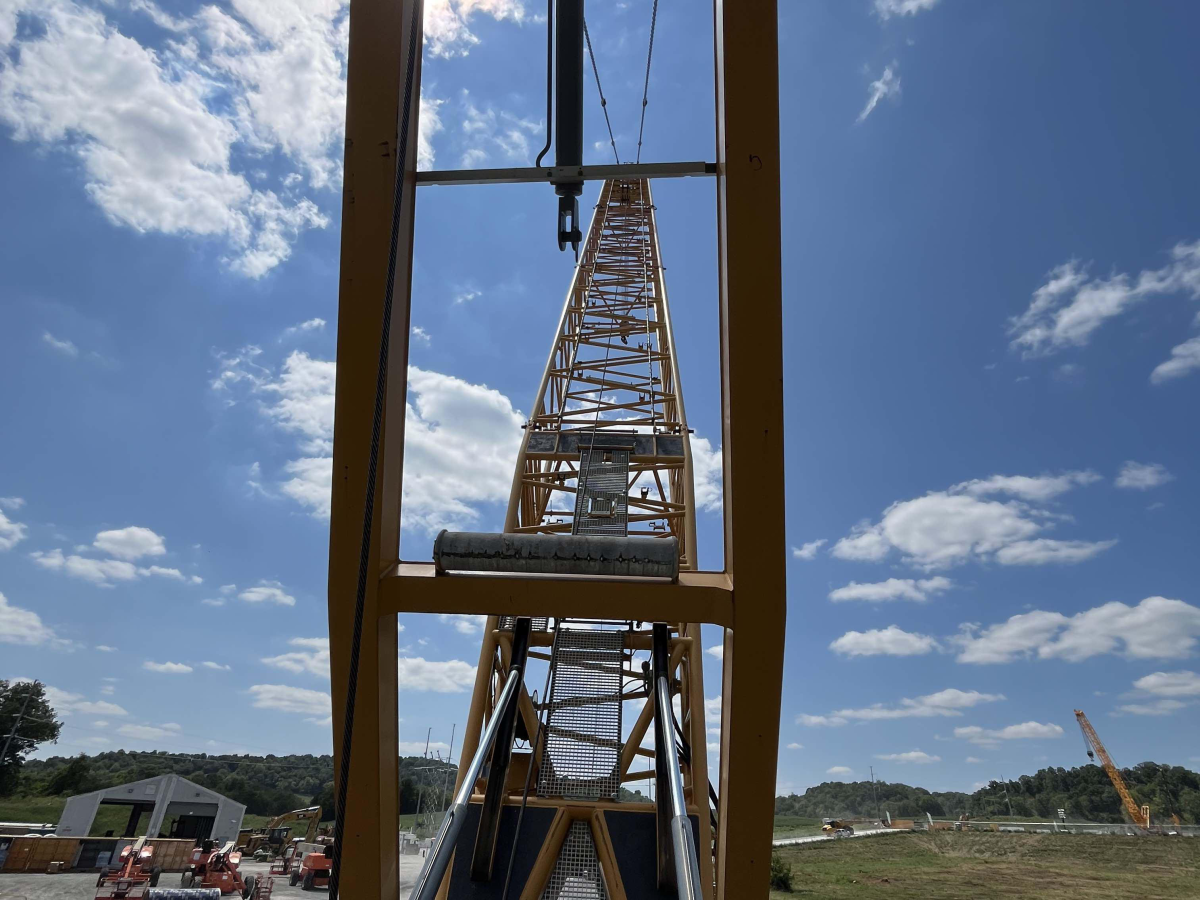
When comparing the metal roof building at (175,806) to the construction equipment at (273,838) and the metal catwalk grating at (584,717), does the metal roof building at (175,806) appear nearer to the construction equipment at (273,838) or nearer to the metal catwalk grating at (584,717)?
the construction equipment at (273,838)

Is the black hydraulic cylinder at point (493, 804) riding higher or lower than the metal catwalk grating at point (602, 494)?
lower

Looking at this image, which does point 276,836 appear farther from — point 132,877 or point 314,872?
point 132,877

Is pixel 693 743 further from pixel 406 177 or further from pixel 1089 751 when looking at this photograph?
pixel 1089 751

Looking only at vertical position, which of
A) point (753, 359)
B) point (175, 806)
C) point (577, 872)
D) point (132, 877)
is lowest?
point (132, 877)

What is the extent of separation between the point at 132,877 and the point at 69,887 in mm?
5095


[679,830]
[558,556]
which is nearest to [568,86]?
[558,556]

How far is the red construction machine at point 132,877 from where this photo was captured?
18.9 m

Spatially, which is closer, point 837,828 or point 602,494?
point 602,494

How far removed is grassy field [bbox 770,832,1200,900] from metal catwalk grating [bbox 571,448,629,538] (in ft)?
84.9

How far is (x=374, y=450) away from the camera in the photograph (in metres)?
4.16

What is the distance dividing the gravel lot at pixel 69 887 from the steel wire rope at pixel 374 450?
2165 cm

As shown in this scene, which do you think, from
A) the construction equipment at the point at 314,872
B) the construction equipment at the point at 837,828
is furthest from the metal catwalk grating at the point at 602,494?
the construction equipment at the point at 837,828

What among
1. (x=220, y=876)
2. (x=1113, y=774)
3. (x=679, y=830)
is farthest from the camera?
(x=1113, y=774)

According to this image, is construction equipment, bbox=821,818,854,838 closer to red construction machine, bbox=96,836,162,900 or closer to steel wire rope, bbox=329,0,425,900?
red construction machine, bbox=96,836,162,900
